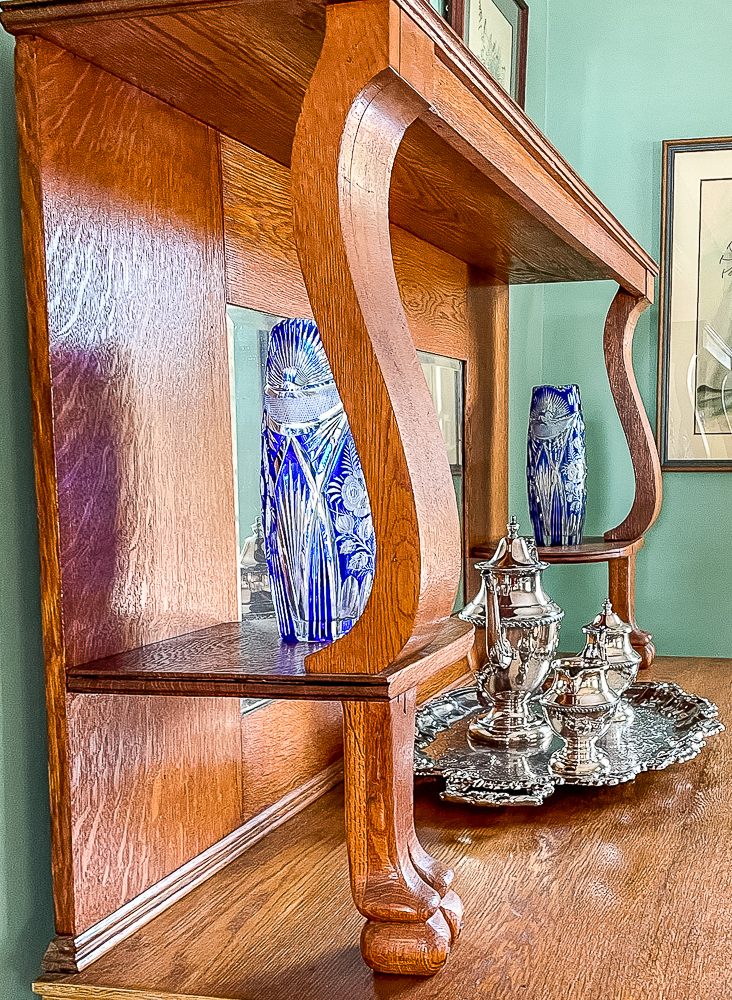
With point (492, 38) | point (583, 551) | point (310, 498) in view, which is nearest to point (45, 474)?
point (310, 498)

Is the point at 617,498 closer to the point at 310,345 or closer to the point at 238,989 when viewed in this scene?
the point at 310,345

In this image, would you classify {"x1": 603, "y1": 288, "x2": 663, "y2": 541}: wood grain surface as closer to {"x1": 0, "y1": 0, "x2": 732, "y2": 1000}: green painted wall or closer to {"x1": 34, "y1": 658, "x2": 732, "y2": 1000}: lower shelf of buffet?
{"x1": 0, "y1": 0, "x2": 732, "y2": 1000}: green painted wall

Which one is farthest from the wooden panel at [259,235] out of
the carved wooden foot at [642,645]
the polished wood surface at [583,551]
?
the carved wooden foot at [642,645]

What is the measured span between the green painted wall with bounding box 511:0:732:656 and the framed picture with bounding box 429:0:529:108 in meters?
0.13

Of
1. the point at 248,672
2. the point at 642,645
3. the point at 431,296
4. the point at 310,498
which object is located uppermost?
the point at 431,296

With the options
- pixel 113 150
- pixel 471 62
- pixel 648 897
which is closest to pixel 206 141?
pixel 113 150

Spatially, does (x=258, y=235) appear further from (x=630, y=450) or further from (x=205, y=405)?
(x=630, y=450)

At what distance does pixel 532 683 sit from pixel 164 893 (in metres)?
0.56

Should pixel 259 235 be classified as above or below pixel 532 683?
above

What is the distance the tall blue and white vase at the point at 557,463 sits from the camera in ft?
5.84

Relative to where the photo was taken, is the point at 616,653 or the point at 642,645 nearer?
the point at 616,653

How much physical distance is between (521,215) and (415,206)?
0.41 feet

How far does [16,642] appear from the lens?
761mm

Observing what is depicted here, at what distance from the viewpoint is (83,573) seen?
2.54 ft
